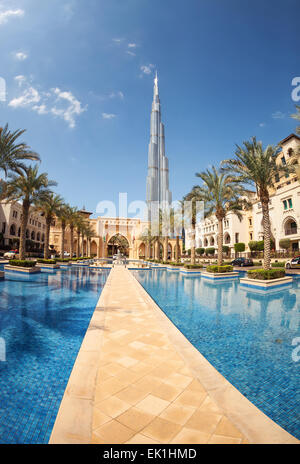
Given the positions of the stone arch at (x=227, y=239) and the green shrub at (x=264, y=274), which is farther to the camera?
the stone arch at (x=227, y=239)

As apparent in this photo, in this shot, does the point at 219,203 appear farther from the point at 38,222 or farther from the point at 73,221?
the point at 38,222

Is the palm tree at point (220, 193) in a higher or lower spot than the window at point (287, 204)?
lower

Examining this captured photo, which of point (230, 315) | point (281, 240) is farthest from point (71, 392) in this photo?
point (281, 240)

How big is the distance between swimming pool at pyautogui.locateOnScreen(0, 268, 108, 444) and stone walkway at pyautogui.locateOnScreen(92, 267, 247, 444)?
63cm

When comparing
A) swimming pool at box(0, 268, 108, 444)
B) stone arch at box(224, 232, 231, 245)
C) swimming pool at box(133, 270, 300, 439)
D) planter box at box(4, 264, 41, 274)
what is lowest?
swimming pool at box(133, 270, 300, 439)

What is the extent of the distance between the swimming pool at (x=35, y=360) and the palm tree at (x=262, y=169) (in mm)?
12306

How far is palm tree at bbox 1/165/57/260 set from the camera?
17609 millimetres

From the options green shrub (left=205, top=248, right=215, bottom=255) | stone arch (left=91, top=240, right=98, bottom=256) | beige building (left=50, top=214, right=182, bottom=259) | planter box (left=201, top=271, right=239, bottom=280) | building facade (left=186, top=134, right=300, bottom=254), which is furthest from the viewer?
stone arch (left=91, top=240, right=98, bottom=256)

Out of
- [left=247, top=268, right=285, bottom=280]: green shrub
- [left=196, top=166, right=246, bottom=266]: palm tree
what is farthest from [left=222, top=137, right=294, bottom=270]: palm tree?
[left=196, top=166, right=246, bottom=266]: palm tree

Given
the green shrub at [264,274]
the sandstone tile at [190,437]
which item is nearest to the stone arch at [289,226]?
the green shrub at [264,274]

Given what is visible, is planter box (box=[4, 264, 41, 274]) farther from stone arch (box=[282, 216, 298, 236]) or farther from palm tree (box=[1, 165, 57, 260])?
stone arch (box=[282, 216, 298, 236])

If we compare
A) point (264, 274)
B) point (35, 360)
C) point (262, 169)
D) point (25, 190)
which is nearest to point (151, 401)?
point (35, 360)

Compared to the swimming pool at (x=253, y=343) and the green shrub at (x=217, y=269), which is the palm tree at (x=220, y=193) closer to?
the green shrub at (x=217, y=269)

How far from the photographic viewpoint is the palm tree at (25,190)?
57.8ft
